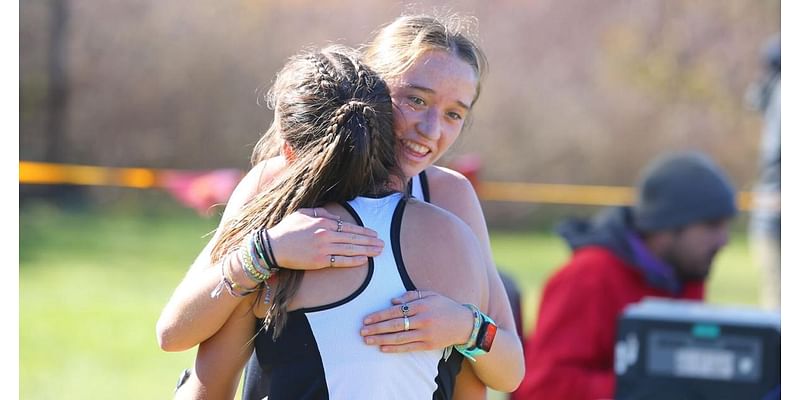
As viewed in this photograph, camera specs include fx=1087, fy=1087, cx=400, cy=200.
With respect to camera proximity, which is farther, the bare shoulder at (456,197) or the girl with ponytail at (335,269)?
the bare shoulder at (456,197)

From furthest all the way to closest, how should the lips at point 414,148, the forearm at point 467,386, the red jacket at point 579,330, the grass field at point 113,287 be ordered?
the grass field at point 113,287 → the red jacket at point 579,330 → the lips at point 414,148 → the forearm at point 467,386

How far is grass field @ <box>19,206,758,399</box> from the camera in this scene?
552 cm

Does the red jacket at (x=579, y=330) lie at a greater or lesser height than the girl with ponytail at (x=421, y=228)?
lesser

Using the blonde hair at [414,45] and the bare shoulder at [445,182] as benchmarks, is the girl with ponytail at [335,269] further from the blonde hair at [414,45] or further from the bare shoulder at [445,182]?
the bare shoulder at [445,182]

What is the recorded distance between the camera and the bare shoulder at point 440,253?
5.56 feet

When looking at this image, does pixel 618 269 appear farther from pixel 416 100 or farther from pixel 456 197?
pixel 416 100

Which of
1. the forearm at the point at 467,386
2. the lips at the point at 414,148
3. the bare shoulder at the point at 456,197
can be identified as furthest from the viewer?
the bare shoulder at the point at 456,197

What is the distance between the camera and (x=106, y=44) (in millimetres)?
13555

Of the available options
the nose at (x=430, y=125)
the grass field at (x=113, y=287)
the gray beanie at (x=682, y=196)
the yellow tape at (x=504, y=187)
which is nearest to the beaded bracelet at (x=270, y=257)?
the nose at (x=430, y=125)

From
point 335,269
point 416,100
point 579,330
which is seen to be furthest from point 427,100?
point 579,330

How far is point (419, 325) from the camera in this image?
1.65m

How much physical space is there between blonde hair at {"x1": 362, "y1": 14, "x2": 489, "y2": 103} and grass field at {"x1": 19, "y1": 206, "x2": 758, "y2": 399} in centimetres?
344

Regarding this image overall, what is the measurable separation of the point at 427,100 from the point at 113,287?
21.8ft

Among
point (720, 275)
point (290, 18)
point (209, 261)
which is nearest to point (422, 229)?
point (209, 261)
